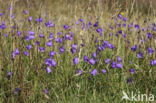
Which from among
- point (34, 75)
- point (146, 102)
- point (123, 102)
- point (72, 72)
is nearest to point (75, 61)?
point (72, 72)

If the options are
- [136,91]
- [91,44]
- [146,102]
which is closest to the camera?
[146,102]

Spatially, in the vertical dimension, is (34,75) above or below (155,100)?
above

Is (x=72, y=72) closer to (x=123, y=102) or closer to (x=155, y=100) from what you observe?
(x=123, y=102)

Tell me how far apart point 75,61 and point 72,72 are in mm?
176

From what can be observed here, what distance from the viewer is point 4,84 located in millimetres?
1938

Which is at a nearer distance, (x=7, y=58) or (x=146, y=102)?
(x=146, y=102)

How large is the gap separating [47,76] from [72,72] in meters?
0.21

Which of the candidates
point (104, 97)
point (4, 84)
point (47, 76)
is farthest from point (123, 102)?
point (4, 84)

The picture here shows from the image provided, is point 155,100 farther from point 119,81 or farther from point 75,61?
point 75,61

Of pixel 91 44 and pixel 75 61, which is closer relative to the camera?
pixel 75 61

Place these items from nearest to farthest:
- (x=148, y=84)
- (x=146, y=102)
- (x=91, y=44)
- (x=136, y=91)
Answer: (x=146, y=102)
(x=136, y=91)
(x=148, y=84)
(x=91, y=44)

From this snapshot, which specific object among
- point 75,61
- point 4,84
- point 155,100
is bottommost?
point 155,100

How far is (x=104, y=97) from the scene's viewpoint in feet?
5.84

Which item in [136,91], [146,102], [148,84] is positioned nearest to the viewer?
[146,102]
